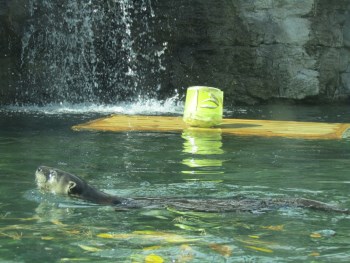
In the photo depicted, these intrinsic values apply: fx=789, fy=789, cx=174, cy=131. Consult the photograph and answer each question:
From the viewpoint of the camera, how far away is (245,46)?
1722cm

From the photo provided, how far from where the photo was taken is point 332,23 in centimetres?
1762

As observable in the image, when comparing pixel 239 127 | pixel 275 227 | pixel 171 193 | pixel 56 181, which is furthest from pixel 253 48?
pixel 275 227

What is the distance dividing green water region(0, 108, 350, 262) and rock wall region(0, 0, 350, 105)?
6.80 m

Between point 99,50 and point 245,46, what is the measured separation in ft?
10.5

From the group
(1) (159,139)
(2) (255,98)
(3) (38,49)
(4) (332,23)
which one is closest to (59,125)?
(1) (159,139)

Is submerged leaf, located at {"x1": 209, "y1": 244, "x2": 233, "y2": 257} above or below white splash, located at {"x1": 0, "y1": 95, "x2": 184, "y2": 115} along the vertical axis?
below

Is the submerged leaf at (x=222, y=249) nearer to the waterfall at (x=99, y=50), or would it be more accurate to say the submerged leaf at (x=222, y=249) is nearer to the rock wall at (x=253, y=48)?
the waterfall at (x=99, y=50)

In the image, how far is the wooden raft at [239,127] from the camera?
389 inches

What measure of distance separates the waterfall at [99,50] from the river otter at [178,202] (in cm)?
1119

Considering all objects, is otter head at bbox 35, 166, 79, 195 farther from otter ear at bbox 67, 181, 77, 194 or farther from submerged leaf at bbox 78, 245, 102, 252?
submerged leaf at bbox 78, 245, 102, 252

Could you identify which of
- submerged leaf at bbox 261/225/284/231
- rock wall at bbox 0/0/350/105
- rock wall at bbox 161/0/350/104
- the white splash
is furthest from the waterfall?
Result: submerged leaf at bbox 261/225/284/231

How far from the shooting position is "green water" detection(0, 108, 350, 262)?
4.37 m

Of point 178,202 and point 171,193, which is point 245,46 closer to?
point 171,193

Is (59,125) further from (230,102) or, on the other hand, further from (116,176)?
(230,102)
